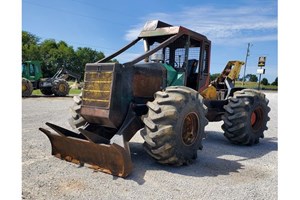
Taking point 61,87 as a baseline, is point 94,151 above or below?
below

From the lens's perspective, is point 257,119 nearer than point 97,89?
No

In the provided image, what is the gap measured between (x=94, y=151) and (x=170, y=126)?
1178 millimetres

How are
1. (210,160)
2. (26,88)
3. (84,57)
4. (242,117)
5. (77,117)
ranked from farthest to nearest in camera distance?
(84,57) < (26,88) < (242,117) < (77,117) < (210,160)

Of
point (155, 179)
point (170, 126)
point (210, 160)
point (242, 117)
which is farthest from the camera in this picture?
point (242, 117)

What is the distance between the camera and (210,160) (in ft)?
17.2

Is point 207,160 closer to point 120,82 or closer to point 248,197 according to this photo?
point 248,197

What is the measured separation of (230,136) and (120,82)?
3.02 meters

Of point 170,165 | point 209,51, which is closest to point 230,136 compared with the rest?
point 209,51

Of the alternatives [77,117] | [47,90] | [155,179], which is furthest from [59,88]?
[155,179]

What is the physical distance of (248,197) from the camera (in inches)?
142

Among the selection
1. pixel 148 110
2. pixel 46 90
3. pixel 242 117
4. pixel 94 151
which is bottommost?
pixel 94 151

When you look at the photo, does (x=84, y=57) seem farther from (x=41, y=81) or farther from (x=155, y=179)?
(x=155, y=179)

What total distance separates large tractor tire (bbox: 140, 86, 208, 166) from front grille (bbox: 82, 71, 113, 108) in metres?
0.71

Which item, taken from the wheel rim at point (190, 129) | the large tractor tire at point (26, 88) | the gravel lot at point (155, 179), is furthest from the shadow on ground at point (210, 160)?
the large tractor tire at point (26, 88)
